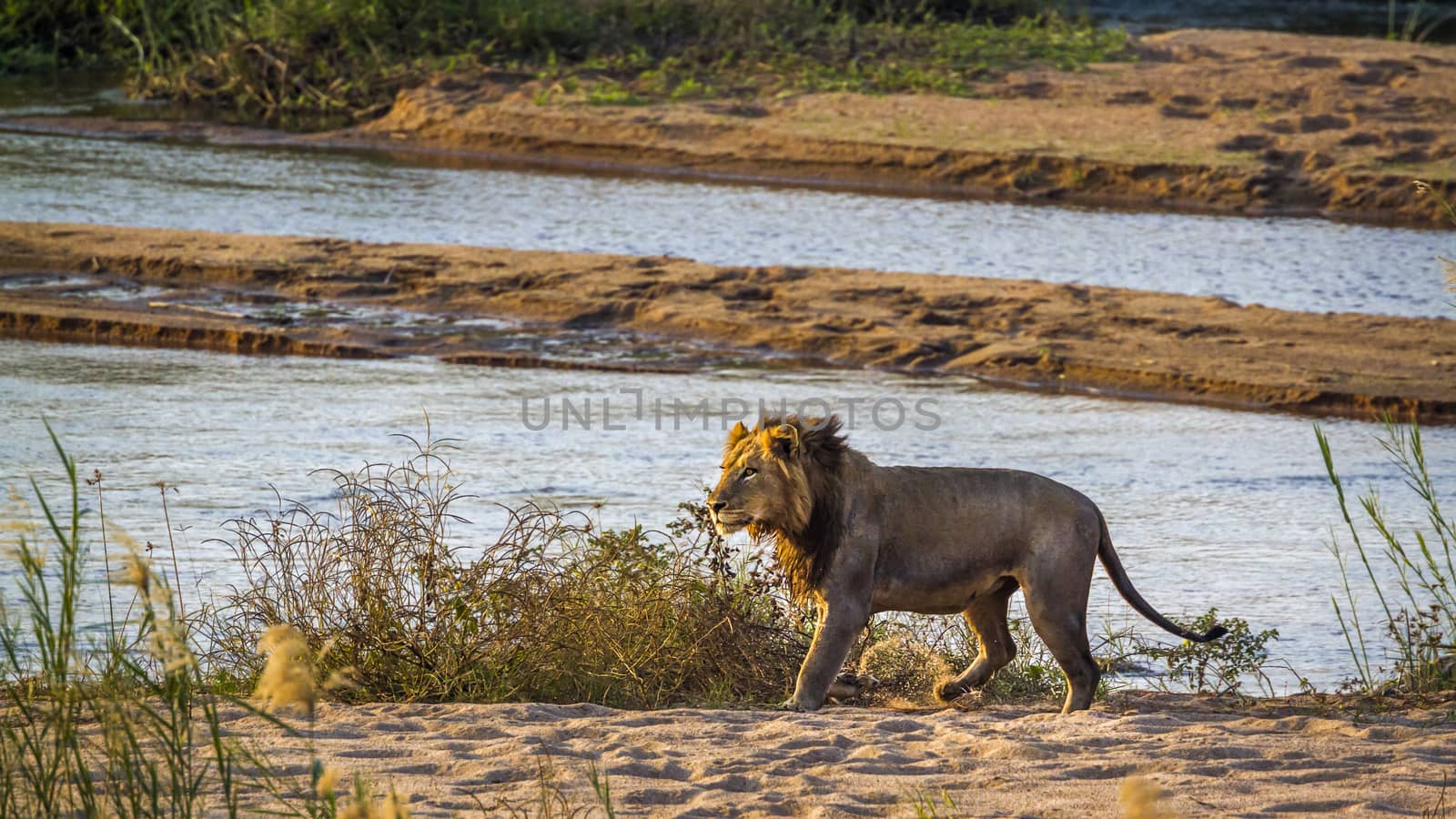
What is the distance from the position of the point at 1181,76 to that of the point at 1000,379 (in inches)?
458

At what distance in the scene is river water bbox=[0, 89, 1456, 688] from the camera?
30.7 ft

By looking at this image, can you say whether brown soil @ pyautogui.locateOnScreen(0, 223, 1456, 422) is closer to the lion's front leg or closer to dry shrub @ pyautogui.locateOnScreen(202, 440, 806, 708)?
dry shrub @ pyautogui.locateOnScreen(202, 440, 806, 708)

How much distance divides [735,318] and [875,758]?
28.8ft

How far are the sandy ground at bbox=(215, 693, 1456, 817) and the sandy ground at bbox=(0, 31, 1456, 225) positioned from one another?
47.4 ft

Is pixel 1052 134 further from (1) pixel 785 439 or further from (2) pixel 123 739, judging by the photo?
(2) pixel 123 739

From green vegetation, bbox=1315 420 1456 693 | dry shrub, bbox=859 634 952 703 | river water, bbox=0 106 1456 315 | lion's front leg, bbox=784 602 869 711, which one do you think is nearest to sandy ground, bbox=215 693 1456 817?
lion's front leg, bbox=784 602 869 711

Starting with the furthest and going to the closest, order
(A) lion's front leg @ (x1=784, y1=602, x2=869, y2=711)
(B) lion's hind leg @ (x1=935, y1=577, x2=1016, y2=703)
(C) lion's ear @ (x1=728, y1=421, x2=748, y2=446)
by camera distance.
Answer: (B) lion's hind leg @ (x1=935, y1=577, x2=1016, y2=703) → (C) lion's ear @ (x1=728, y1=421, x2=748, y2=446) → (A) lion's front leg @ (x1=784, y1=602, x2=869, y2=711)

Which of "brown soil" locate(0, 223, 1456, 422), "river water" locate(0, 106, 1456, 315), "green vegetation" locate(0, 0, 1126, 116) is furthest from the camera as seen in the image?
"green vegetation" locate(0, 0, 1126, 116)

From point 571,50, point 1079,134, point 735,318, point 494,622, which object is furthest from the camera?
point 571,50

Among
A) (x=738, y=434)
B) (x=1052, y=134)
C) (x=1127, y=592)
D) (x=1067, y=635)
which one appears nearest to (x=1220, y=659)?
(x=1127, y=592)

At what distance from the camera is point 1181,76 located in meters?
23.1

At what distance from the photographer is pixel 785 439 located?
630 cm

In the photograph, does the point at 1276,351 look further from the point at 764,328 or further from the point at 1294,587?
the point at 1294,587

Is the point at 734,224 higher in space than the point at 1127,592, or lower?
higher
